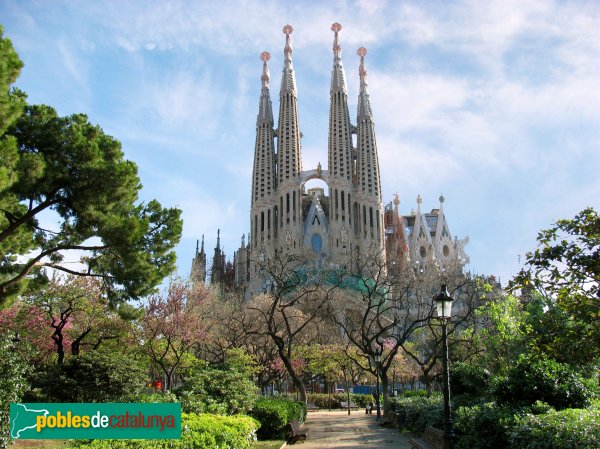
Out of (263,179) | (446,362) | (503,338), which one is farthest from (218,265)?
(446,362)

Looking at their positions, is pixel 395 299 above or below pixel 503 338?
above

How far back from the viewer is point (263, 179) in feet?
259

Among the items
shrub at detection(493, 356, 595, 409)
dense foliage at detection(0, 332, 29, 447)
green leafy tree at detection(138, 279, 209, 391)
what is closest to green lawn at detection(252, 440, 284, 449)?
dense foliage at detection(0, 332, 29, 447)

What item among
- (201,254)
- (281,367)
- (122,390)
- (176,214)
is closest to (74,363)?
(122,390)

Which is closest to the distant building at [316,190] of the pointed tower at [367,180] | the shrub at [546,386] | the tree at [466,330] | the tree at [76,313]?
the pointed tower at [367,180]

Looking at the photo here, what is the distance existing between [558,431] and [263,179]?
72.7 meters

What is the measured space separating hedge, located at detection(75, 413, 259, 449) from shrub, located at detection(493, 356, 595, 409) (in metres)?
5.32

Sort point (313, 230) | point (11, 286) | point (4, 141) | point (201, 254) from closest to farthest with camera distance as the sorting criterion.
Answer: point (4, 141) < point (11, 286) < point (313, 230) < point (201, 254)

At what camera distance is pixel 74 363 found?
16.7 m

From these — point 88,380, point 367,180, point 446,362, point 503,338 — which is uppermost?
point 367,180

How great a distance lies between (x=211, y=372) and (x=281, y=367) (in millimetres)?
21027

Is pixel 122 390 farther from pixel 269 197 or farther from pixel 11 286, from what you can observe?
pixel 269 197

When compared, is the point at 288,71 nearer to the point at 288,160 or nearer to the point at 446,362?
the point at 288,160

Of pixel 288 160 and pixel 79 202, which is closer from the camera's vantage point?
pixel 79 202
